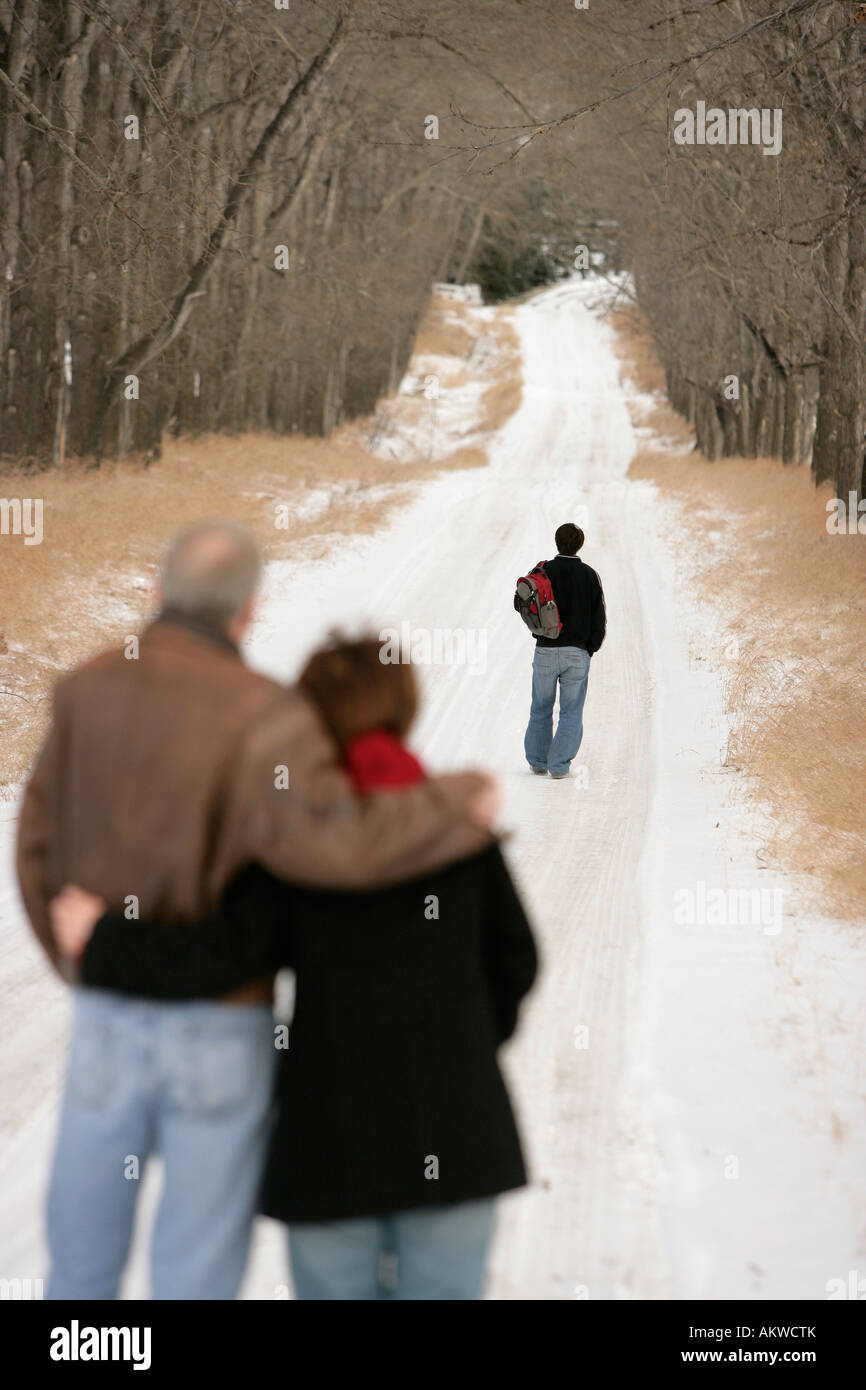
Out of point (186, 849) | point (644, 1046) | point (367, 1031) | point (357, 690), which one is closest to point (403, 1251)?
point (367, 1031)

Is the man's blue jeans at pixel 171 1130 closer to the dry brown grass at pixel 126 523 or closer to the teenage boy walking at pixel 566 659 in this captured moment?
the dry brown grass at pixel 126 523

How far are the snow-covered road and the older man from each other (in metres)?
0.42

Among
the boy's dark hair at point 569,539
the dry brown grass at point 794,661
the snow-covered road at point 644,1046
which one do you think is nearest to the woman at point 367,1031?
the snow-covered road at point 644,1046

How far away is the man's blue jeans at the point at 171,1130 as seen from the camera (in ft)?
8.29

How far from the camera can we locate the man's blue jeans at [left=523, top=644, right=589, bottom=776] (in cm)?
916

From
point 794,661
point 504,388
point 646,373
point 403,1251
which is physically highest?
point 646,373

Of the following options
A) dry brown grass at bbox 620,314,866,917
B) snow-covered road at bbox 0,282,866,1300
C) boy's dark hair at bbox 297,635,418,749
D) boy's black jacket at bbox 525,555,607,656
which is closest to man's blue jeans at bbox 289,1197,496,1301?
boy's dark hair at bbox 297,635,418,749

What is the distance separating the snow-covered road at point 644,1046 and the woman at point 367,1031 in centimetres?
38

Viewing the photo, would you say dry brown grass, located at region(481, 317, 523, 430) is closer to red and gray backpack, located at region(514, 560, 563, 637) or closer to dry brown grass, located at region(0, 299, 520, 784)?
dry brown grass, located at region(0, 299, 520, 784)

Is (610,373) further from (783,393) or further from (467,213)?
(783,393)

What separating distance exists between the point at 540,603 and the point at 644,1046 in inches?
178

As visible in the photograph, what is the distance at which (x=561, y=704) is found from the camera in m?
9.07

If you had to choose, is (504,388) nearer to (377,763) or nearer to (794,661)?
(794,661)

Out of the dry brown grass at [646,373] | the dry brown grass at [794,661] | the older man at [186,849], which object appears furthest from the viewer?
the dry brown grass at [646,373]
